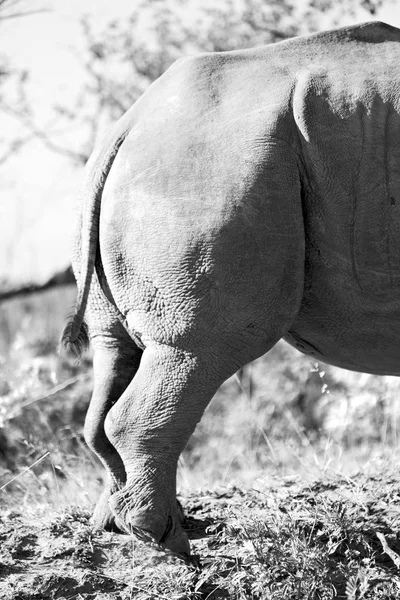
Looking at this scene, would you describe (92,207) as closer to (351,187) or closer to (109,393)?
(109,393)

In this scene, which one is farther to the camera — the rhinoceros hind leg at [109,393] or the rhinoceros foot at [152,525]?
the rhinoceros hind leg at [109,393]

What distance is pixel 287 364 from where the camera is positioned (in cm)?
912

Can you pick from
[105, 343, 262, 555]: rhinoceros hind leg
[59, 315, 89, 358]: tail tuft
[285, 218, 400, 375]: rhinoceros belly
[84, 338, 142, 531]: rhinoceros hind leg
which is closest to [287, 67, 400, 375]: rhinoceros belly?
[285, 218, 400, 375]: rhinoceros belly

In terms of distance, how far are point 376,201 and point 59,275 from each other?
6.11 meters

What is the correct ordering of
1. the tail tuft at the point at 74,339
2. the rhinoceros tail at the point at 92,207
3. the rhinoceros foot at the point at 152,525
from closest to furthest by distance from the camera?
the rhinoceros foot at the point at 152,525, the rhinoceros tail at the point at 92,207, the tail tuft at the point at 74,339

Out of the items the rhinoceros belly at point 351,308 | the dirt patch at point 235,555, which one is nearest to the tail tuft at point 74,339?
the dirt patch at point 235,555

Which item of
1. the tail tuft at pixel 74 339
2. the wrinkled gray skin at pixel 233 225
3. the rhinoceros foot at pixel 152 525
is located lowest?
the rhinoceros foot at pixel 152 525

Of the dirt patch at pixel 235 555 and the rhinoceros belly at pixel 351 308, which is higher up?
the rhinoceros belly at pixel 351 308

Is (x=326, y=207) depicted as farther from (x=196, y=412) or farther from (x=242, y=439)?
(x=242, y=439)

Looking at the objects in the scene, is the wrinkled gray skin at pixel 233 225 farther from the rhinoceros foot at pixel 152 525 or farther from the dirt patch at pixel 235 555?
the dirt patch at pixel 235 555

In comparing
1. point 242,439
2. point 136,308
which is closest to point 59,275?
point 242,439

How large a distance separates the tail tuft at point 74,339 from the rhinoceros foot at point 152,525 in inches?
26.4

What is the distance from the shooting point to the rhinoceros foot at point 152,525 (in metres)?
3.41

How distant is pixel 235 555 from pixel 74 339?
3.65 feet
